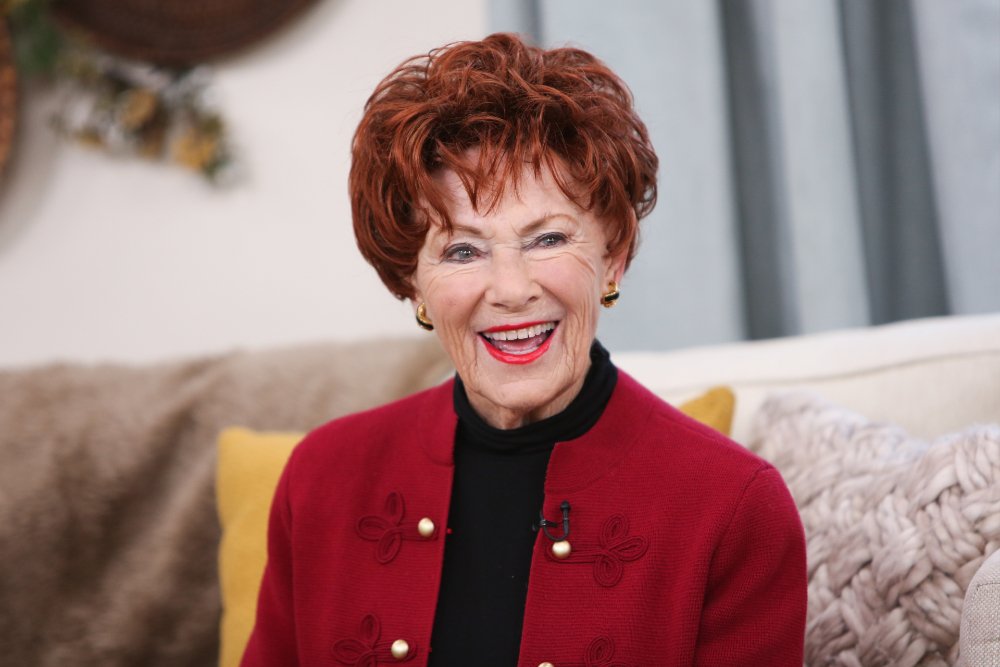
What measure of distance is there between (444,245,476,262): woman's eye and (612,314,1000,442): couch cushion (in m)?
0.58

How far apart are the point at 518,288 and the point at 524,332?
56 mm

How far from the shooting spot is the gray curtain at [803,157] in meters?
1.75

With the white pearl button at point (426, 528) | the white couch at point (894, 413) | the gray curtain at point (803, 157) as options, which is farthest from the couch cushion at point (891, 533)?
the gray curtain at point (803, 157)

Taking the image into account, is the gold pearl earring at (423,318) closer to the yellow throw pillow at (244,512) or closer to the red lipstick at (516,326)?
the red lipstick at (516,326)

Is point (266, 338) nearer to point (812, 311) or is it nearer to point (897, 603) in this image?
point (812, 311)

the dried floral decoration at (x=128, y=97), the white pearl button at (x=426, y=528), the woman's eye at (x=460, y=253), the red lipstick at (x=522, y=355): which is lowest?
the white pearl button at (x=426, y=528)

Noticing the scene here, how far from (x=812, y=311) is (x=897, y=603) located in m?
0.90

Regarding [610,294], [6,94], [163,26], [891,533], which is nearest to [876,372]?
[891,533]

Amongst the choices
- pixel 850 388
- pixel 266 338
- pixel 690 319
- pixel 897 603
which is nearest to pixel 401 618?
pixel 897 603

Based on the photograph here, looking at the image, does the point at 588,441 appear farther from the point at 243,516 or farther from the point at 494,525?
the point at 243,516

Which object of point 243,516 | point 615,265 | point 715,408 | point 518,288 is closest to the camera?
point 518,288

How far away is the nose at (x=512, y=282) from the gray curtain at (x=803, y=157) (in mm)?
878

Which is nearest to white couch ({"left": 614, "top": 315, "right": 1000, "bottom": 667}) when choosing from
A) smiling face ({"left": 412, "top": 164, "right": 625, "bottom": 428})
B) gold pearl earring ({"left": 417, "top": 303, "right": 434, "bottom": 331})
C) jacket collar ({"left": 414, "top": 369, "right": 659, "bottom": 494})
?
jacket collar ({"left": 414, "top": 369, "right": 659, "bottom": 494})

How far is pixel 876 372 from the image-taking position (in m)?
1.52
